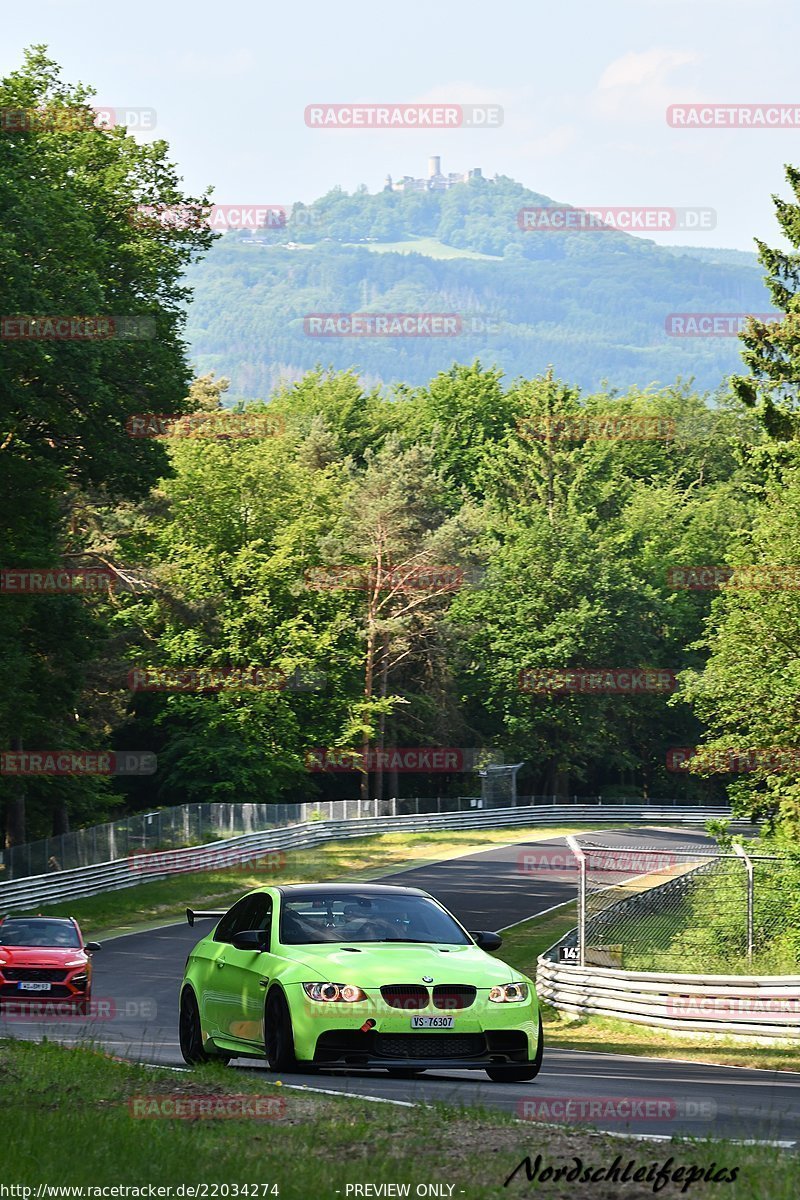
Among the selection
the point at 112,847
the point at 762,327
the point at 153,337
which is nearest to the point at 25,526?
the point at 153,337

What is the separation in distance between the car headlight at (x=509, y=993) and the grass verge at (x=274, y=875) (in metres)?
30.2

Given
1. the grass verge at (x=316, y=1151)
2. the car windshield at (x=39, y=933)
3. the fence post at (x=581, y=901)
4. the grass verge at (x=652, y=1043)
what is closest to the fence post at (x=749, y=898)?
the grass verge at (x=652, y=1043)

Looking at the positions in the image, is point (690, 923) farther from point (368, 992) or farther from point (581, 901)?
point (368, 992)

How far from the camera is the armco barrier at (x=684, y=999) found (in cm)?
1956

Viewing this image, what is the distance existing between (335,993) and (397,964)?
1.67 feet

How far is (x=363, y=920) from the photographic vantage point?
1323 cm

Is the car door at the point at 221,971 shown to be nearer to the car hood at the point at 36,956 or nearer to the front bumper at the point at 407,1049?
the front bumper at the point at 407,1049

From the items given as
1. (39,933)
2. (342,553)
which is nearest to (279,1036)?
(39,933)

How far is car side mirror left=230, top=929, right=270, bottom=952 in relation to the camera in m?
12.9

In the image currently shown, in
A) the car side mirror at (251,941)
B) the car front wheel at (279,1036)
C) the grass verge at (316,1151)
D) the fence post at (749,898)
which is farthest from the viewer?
the fence post at (749,898)

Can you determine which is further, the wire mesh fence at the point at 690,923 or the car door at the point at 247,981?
the wire mesh fence at the point at 690,923

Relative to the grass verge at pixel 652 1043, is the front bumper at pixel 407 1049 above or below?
above

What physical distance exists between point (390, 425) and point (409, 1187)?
99.8m

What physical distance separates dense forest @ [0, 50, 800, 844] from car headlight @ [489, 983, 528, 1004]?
25.0 m
